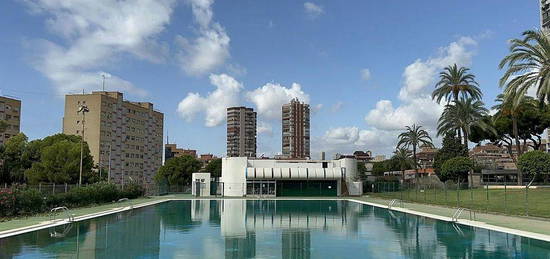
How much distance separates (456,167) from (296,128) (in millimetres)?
111583

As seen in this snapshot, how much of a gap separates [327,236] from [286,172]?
151ft

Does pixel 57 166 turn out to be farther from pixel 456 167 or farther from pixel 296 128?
pixel 296 128

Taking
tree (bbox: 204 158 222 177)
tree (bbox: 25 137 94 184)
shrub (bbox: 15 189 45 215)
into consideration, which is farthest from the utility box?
shrub (bbox: 15 189 45 215)

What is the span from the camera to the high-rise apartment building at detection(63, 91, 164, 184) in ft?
348

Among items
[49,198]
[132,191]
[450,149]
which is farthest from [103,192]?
[450,149]

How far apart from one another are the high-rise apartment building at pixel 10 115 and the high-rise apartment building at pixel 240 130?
283 ft

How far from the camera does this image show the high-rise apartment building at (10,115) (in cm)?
9793

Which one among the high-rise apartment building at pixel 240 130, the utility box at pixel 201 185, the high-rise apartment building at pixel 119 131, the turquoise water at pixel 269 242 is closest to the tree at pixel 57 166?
the utility box at pixel 201 185

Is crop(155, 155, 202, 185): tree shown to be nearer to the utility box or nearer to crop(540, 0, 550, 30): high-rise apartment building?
the utility box

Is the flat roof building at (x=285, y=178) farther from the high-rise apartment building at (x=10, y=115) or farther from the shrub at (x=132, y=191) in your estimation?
the high-rise apartment building at (x=10, y=115)

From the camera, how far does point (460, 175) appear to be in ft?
202

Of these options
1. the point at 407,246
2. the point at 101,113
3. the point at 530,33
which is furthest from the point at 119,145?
the point at 407,246

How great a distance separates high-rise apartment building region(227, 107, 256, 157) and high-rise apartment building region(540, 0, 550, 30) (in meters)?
106

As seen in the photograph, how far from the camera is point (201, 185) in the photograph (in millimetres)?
67125
